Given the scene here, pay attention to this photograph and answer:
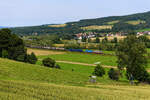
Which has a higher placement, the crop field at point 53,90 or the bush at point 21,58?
the crop field at point 53,90

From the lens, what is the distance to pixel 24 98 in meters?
14.1

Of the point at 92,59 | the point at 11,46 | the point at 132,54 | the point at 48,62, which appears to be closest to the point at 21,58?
the point at 11,46

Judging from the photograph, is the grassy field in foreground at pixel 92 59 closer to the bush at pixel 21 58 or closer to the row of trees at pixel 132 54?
the bush at pixel 21 58

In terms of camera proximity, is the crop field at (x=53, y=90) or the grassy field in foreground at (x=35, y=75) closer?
the crop field at (x=53, y=90)

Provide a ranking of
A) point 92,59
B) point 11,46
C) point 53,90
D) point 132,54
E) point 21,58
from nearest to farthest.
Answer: point 53,90
point 132,54
point 21,58
point 11,46
point 92,59

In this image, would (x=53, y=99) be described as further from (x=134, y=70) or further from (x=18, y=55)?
(x=18, y=55)

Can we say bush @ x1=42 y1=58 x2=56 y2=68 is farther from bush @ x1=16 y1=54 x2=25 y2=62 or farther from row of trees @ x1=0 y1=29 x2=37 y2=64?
row of trees @ x1=0 y1=29 x2=37 y2=64

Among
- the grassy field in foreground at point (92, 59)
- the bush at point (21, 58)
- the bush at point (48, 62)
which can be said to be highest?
the bush at point (21, 58)

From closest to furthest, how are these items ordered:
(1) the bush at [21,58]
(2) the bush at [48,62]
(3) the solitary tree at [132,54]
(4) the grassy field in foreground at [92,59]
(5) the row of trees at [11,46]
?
(3) the solitary tree at [132,54], (2) the bush at [48,62], (1) the bush at [21,58], (5) the row of trees at [11,46], (4) the grassy field in foreground at [92,59]

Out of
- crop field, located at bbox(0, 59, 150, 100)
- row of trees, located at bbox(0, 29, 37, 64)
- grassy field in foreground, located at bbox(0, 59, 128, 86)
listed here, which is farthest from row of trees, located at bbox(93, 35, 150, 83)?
row of trees, located at bbox(0, 29, 37, 64)

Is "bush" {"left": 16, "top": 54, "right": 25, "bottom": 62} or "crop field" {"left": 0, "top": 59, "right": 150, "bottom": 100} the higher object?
"crop field" {"left": 0, "top": 59, "right": 150, "bottom": 100}

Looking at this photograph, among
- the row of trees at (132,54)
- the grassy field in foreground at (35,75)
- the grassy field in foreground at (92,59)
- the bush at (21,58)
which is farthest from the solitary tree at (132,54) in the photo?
the grassy field in foreground at (92,59)

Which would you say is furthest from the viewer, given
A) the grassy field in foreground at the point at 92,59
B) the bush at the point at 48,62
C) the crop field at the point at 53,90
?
the grassy field in foreground at the point at 92,59

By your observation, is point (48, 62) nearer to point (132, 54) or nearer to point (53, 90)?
point (132, 54)
